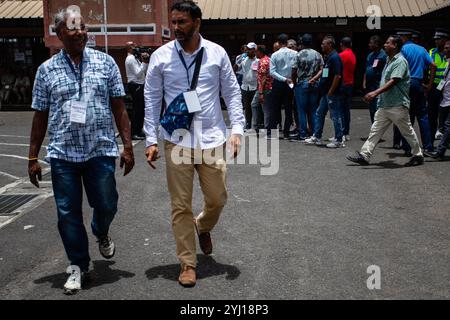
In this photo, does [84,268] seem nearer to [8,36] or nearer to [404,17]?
[404,17]

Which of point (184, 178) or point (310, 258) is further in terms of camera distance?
point (310, 258)

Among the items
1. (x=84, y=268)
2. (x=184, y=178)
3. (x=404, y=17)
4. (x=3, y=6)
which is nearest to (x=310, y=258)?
(x=184, y=178)

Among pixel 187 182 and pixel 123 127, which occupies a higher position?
pixel 123 127

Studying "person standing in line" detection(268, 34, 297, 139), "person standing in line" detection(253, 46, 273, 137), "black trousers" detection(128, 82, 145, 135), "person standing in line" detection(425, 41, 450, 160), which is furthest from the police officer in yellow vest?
"black trousers" detection(128, 82, 145, 135)

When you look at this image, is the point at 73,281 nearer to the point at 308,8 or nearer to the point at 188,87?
the point at 188,87

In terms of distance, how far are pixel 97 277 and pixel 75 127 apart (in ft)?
3.75

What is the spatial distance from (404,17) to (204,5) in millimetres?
6375

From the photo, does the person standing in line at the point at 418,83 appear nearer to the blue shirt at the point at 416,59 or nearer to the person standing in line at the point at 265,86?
the blue shirt at the point at 416,59

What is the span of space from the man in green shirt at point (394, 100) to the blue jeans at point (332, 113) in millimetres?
1479

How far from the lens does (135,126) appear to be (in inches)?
453

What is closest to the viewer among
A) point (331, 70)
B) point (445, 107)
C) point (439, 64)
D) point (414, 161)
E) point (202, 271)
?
point (202, 271)

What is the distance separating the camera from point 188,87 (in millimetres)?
4012

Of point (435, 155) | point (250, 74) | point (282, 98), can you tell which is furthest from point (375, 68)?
point (250, 74)

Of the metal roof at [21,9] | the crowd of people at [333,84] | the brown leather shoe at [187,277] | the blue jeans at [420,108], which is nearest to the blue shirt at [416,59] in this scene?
the crowd of people at [333,84]
